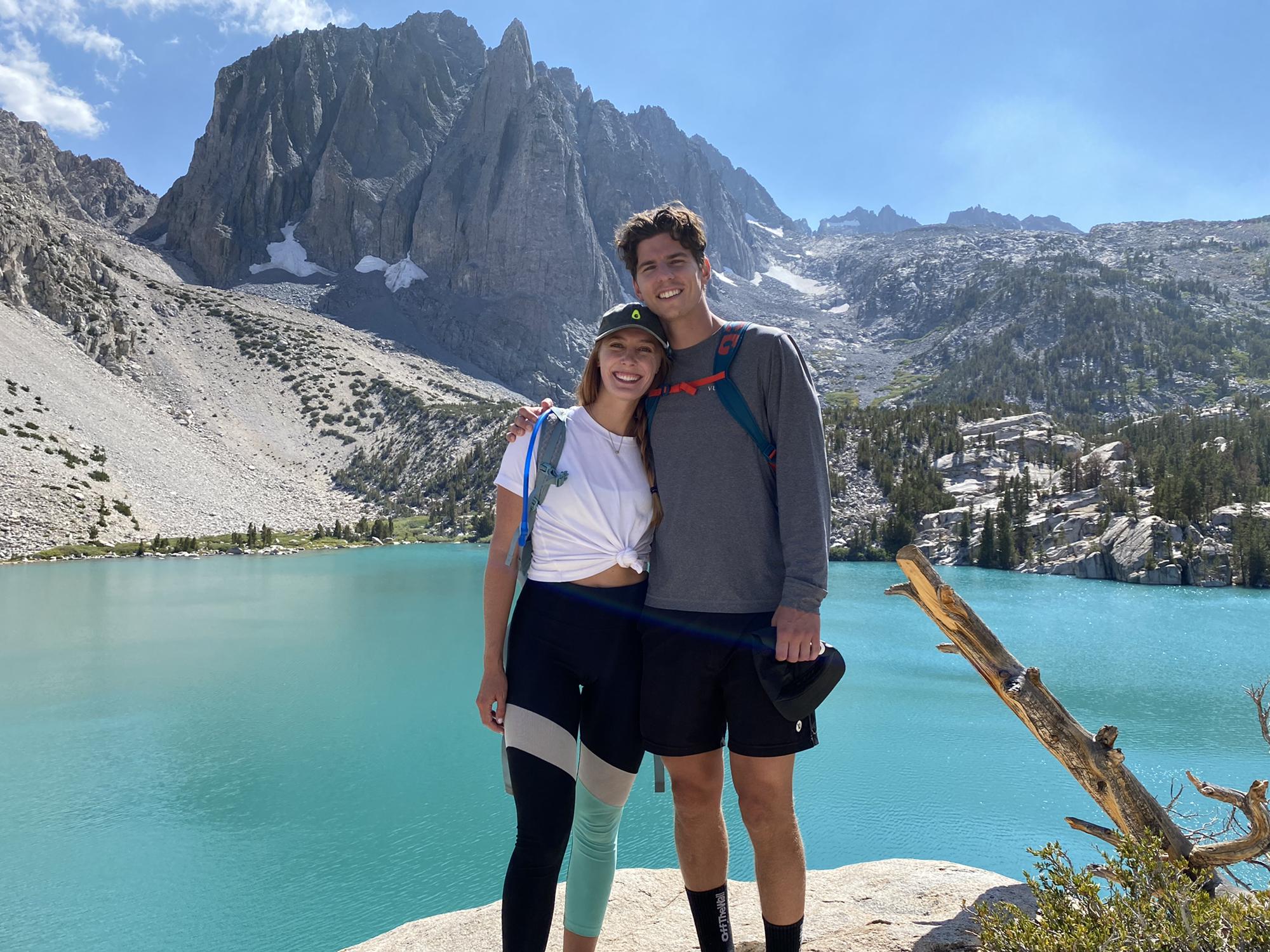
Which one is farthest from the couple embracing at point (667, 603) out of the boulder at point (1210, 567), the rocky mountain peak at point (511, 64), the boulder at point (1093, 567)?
the rocky mountain peak at point (511, 64)

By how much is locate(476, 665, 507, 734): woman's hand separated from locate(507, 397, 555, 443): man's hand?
941 millimetres

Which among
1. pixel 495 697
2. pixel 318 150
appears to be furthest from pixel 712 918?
pixel 318 150

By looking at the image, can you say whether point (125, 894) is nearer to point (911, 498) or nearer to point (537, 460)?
point (537, 460)

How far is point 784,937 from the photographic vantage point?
8.82 feet

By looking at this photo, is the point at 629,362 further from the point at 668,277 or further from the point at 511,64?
the point at 511,64

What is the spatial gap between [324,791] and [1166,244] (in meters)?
198

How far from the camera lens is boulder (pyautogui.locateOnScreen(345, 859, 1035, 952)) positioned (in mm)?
3475

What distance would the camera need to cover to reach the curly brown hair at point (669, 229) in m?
3.01

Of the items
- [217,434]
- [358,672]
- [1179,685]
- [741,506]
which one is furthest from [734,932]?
[217,434]

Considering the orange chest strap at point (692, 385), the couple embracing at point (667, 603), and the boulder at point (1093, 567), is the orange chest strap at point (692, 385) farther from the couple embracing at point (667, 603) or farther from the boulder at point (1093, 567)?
the boulder at point (1093, 567)

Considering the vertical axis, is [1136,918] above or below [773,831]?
below

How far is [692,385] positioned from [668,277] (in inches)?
18.7

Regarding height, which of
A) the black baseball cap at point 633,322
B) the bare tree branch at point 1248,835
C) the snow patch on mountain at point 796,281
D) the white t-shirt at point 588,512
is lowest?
the bare tree branch at point 1248,835

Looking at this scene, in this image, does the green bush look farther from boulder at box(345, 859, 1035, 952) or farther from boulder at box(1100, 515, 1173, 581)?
boulder at box(1100, 515, 1173, 581)
